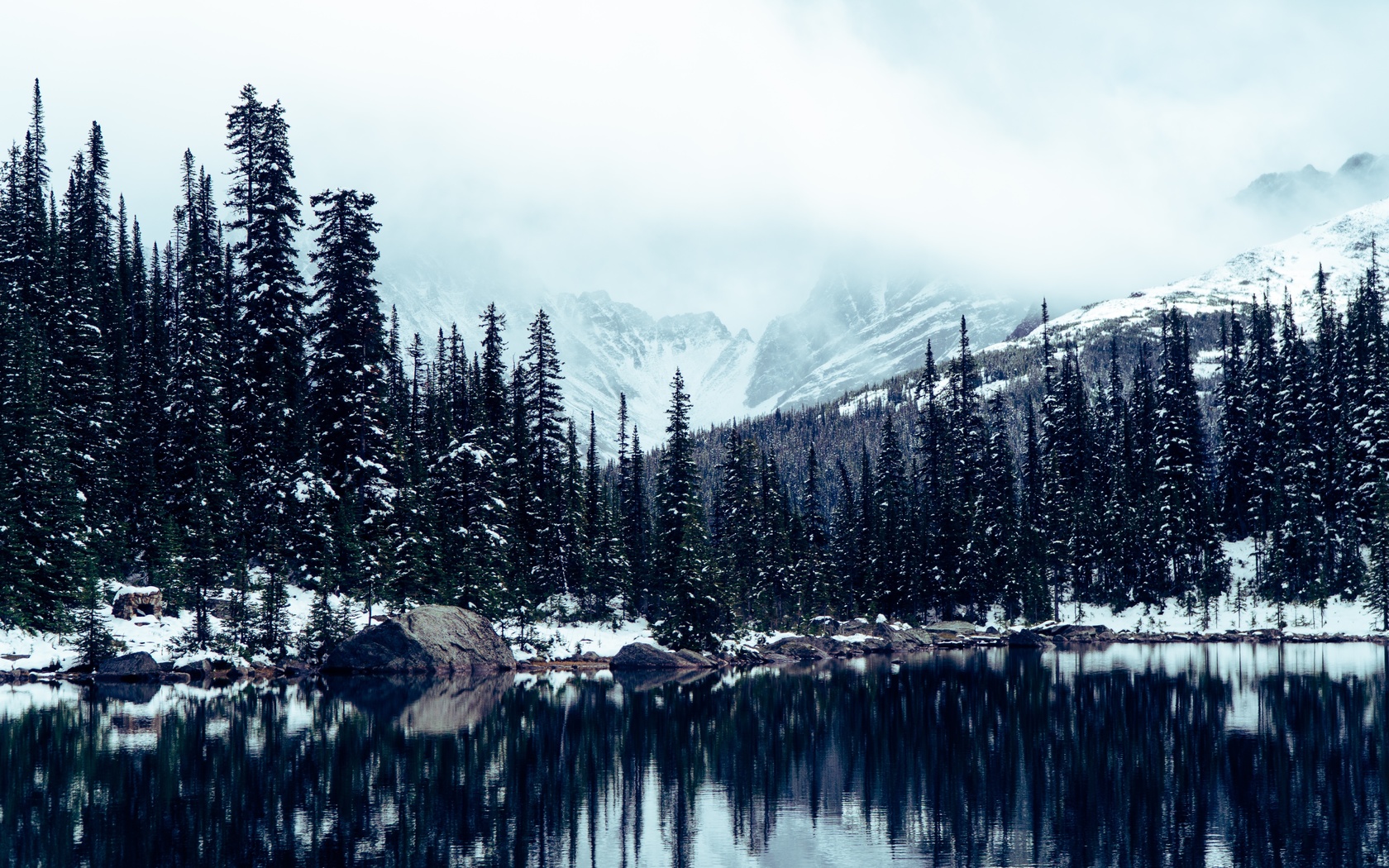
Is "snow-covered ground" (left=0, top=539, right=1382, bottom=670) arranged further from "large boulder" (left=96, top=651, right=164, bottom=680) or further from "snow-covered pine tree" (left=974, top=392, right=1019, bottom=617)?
"snow-covered pine tree" (left=974, top=392, right=1019, bottom=617)

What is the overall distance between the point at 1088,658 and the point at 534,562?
132 feet

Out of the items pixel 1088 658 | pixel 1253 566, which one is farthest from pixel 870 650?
pixel 1253 566

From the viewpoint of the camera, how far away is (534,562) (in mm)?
83875

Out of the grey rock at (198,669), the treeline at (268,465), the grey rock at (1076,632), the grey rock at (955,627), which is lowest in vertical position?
the grey rock at (1076,632)

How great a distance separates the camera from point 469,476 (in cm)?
7856

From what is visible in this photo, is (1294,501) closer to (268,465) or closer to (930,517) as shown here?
(930,517)

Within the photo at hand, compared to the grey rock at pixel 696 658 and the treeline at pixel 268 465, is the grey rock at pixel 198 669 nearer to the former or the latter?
the treeline at pixel 268 465

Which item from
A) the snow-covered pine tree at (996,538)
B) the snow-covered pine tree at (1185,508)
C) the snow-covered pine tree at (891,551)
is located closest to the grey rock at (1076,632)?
the snow-covered pine tree at (996,538)

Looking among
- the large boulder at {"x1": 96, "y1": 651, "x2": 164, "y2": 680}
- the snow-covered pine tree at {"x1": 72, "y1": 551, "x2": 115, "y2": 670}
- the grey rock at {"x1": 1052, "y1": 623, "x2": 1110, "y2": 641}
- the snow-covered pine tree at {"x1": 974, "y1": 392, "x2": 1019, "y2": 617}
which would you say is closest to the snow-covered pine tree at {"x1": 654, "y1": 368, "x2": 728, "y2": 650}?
the large boulder at {"x1": 96, "y1": 651, "x2": 164, "y2": 680}

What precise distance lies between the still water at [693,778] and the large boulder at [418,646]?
8749mm

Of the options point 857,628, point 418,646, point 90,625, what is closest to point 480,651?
point 418,646

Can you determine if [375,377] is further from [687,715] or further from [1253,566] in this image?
[1253,566]

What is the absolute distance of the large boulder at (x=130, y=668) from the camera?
5959cm

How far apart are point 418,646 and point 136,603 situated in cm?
1499
